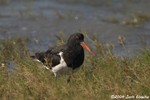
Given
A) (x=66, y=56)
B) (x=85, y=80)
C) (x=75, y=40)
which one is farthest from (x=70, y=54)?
(x=85, y=80)

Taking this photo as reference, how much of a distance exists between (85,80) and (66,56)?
85 centimetres

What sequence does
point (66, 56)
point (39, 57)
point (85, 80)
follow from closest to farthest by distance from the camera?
point (85, 80)
point (66, 56)
point (39, 57)

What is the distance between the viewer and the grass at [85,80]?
24.0 ft

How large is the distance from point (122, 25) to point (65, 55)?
20.6ft

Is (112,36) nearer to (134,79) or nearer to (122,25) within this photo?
(122,25)

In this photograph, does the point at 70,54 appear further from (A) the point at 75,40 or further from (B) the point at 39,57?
(B) the point at 39,57

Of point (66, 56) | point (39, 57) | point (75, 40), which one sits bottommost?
point (39, 57)

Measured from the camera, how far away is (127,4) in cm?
1683

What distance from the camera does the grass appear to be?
733 cm

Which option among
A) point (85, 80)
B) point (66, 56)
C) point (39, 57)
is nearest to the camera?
point (85, 80)

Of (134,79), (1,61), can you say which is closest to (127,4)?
(1,61)

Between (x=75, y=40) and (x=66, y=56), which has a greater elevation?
(x=75, y=40)

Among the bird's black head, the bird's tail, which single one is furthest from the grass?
the bird's black head

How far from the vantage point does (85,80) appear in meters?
7.93
